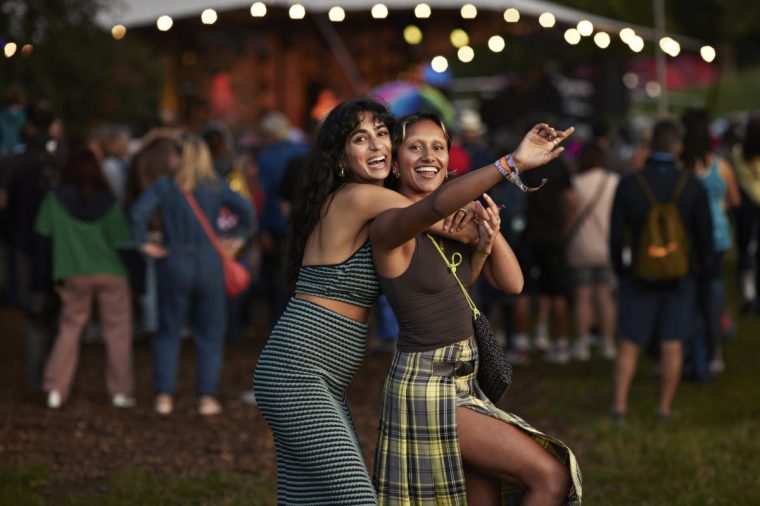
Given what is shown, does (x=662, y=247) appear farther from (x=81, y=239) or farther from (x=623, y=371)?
(x=81, y=239)

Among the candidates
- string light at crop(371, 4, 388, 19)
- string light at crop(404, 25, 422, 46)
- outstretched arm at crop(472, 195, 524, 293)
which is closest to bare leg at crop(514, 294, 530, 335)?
string light at crop(371, 4, 388, 19)

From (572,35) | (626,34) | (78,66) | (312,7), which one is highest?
(312,7)

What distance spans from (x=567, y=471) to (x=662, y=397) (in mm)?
4787

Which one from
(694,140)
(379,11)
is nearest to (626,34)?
(379,11)

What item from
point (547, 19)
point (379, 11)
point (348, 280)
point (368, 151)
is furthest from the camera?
point (547, 19)

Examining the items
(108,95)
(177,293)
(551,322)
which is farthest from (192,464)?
(108,95)

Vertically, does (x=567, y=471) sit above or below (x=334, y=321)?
below

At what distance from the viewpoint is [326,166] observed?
4.79m

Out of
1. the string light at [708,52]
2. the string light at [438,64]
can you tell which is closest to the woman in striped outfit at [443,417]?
the string light at [708,52]

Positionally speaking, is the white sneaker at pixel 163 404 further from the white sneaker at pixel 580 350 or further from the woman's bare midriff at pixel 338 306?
the woman's bare midriff at pixel 338 306

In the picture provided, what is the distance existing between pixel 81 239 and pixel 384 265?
5.50m

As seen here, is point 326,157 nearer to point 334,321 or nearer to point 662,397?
point 334,321

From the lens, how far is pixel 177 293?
9297 mm

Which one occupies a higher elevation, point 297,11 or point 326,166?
point 297,11
